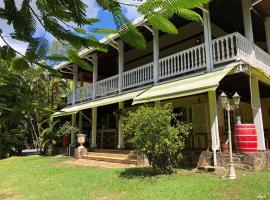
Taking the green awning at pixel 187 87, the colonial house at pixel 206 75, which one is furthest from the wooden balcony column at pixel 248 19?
the green awning at pixel 187 87

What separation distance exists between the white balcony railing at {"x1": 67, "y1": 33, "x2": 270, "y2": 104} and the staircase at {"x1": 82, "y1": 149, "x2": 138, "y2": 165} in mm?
3740

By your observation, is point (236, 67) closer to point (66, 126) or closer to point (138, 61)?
point (138, 61)

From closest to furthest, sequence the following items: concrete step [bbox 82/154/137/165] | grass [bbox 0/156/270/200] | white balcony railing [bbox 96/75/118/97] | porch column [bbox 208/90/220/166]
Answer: grass [bbox 0/156/270/200] → porch column [bbox 208/90/220/166] → concrete step [bbox 82/154/137/165] → white balcony railing [bbox 96/75/118/97]

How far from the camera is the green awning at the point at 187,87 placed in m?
11.1

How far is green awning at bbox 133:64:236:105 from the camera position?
1112 centimetres

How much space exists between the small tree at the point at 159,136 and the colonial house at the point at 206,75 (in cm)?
127

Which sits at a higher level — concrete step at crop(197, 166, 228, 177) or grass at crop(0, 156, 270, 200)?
concrete step at crop(197, 166, 228, 177)

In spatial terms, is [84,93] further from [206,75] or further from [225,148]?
[225,148]

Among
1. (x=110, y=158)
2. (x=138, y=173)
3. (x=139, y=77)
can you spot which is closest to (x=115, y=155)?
(x=110, y=158)

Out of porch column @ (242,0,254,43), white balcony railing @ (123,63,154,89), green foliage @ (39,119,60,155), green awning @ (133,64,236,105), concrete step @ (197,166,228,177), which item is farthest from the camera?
green foliage @ (39,119,60,155)

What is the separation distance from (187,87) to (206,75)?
118 cm

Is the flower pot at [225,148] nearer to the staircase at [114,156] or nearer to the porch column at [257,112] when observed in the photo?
the porch column at [257,112]

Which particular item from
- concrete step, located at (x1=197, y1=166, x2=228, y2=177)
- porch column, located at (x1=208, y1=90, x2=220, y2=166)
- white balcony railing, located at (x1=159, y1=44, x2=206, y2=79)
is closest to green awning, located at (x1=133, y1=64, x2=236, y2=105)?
white balcony railing, located at (x1=159, y1=44, x2=206, y2=79)

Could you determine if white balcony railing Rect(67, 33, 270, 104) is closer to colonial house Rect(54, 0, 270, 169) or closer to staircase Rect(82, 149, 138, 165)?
colonial house Rect(54, 0, 270, 169)
